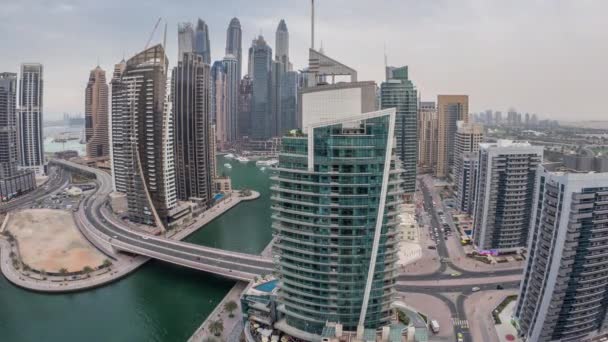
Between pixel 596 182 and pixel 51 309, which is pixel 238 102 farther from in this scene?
pixel 596 182

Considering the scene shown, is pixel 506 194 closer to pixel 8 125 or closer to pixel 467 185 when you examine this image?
pixel 467 185

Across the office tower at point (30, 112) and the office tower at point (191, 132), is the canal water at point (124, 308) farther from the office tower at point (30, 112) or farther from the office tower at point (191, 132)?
the office tower at point (30, 112)

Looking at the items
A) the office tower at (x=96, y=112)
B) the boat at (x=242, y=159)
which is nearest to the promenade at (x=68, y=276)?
the office tower at (x=96, y=112)

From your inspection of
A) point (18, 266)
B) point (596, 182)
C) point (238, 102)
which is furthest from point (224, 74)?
point (596, 182)

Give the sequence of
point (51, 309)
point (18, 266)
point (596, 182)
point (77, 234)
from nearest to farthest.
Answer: point (596, 182) < point (51, 309) < point (18, 266) < point (77, 234)

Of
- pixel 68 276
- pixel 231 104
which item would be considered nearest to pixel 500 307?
pixel 68 276

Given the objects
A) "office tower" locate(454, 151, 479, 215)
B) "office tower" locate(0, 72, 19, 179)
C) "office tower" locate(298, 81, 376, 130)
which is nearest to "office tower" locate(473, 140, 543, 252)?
"office tower" locate(454, 151, 479, 215)
